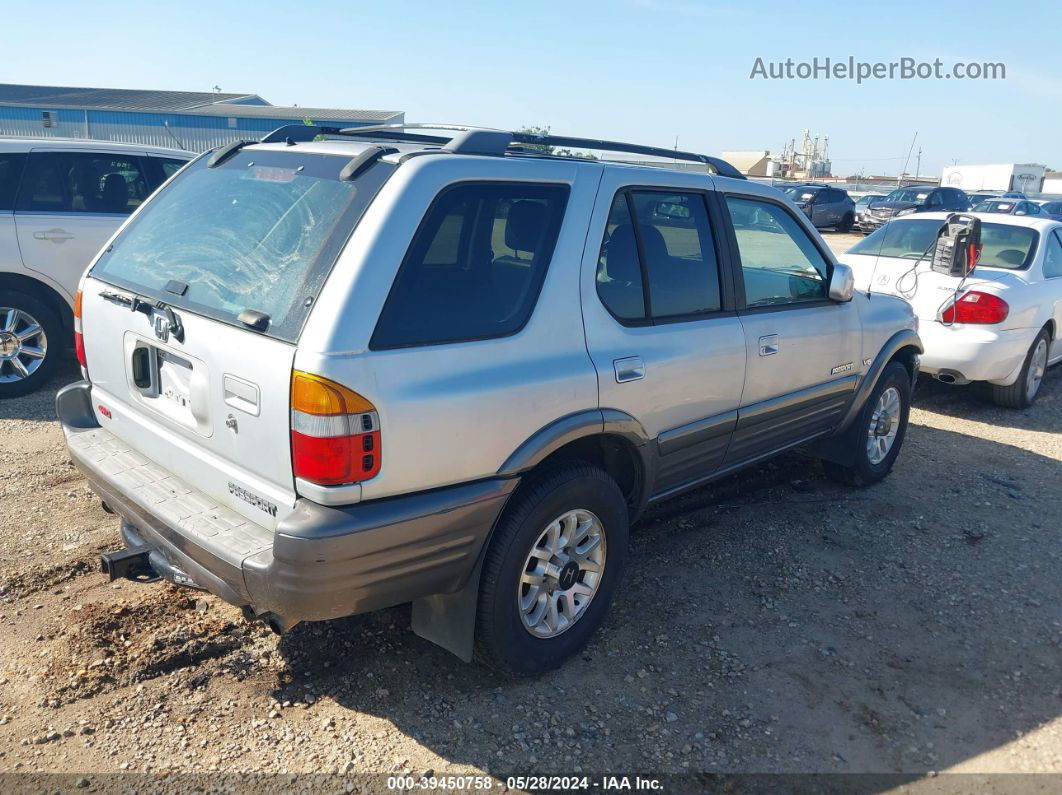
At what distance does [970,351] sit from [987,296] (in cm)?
49

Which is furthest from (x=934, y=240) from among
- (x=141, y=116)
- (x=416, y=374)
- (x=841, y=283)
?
(x=141, y=116)

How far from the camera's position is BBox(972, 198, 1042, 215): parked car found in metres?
22.6

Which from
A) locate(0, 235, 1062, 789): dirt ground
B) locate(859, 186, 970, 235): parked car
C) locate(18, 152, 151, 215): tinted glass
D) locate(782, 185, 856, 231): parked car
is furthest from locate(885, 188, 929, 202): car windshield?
locate(18, 152, 151, 215): tinted glass

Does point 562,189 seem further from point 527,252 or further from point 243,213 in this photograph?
point 243,213

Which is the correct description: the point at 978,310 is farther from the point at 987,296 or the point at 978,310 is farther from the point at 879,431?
the point at 879,431

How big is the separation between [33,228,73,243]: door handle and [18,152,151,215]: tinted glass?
0.63ft

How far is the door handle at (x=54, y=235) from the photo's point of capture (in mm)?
6426

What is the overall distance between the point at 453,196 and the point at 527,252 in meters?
0.37

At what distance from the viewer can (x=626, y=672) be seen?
3.34m

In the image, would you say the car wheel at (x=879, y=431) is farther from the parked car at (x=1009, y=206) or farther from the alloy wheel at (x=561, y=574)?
the parked car at (x=1009, y=206)

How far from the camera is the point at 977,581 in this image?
428cm

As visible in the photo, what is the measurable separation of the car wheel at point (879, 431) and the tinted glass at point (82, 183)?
5.88 m

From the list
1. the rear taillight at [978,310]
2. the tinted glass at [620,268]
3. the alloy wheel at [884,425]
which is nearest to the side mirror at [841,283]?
the alloy wheel at [884,425]

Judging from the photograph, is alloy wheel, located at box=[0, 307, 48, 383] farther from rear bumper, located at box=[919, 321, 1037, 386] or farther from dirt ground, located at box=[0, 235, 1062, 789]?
rear bumper, located at box=[919, 321, 1037, 386]
